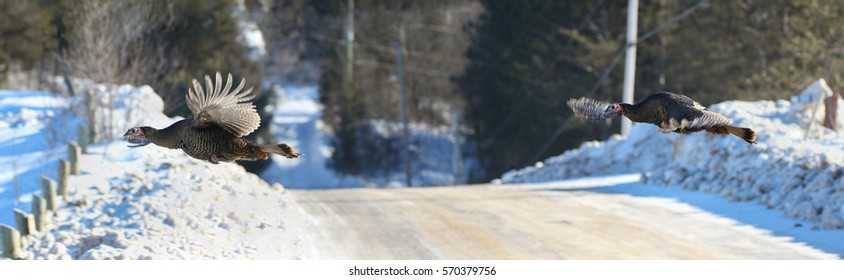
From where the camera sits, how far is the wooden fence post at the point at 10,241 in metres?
12.7

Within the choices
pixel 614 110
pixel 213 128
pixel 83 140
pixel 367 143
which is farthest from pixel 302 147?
pixel 614 110

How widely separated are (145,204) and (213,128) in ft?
27.5

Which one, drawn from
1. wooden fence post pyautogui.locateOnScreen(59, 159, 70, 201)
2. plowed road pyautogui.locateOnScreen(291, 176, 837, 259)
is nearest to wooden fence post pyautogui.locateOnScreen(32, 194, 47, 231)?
wooden fence post pyautogui.locateOnScreen(59, 159, 70, 201)

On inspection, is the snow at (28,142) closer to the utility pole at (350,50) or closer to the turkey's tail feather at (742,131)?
the turkey's tail feather at (742,131)

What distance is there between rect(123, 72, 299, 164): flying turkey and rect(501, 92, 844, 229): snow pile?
10342 mm

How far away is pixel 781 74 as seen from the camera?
32438 millimetres

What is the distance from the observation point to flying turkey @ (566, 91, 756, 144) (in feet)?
19.2

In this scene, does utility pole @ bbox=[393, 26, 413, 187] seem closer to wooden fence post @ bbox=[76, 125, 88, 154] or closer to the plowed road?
the plowed road

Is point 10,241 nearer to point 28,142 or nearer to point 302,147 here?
point 28,142

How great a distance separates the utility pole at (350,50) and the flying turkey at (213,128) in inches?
1632

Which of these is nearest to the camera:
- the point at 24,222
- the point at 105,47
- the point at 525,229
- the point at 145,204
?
the point at 24,222

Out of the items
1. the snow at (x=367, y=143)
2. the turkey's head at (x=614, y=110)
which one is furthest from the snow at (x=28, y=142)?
the snow at (x=367, y=143)

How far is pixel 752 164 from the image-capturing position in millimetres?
18766

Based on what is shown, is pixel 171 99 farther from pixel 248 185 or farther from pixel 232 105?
pixel 232 105
